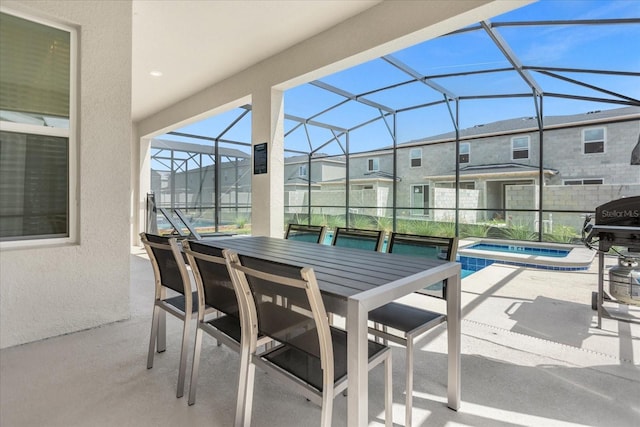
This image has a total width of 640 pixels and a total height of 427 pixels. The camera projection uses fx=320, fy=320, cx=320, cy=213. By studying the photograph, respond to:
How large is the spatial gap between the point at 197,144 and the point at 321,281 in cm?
711

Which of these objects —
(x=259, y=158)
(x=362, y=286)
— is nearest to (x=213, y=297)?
(x=362, y=286)

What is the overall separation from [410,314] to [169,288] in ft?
4.81

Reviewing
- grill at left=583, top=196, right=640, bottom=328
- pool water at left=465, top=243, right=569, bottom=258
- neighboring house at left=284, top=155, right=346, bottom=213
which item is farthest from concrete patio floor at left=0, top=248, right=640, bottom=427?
neighboring house at left=284, top=155, right=346, bottom=213

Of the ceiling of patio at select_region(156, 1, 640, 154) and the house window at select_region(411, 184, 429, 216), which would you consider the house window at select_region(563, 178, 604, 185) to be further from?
the house window at select_region(411, 184, 429, 216)

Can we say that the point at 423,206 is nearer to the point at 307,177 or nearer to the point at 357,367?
the point at 307,177

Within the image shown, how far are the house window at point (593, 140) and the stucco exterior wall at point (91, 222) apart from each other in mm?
8530

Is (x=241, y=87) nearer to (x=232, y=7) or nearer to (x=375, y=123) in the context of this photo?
(x=232, y=7)

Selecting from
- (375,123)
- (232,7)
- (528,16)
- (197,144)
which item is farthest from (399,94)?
(197,144)

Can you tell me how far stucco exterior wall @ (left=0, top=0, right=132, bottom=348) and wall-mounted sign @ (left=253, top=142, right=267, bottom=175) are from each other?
1643 millimetres

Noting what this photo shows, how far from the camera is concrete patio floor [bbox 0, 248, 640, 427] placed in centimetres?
154

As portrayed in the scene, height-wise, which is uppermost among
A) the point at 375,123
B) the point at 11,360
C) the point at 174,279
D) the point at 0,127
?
the point at 375,123

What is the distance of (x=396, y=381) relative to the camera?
1.85 m

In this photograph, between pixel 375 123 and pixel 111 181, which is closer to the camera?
pixel 111 181

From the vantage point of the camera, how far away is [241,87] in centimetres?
454
